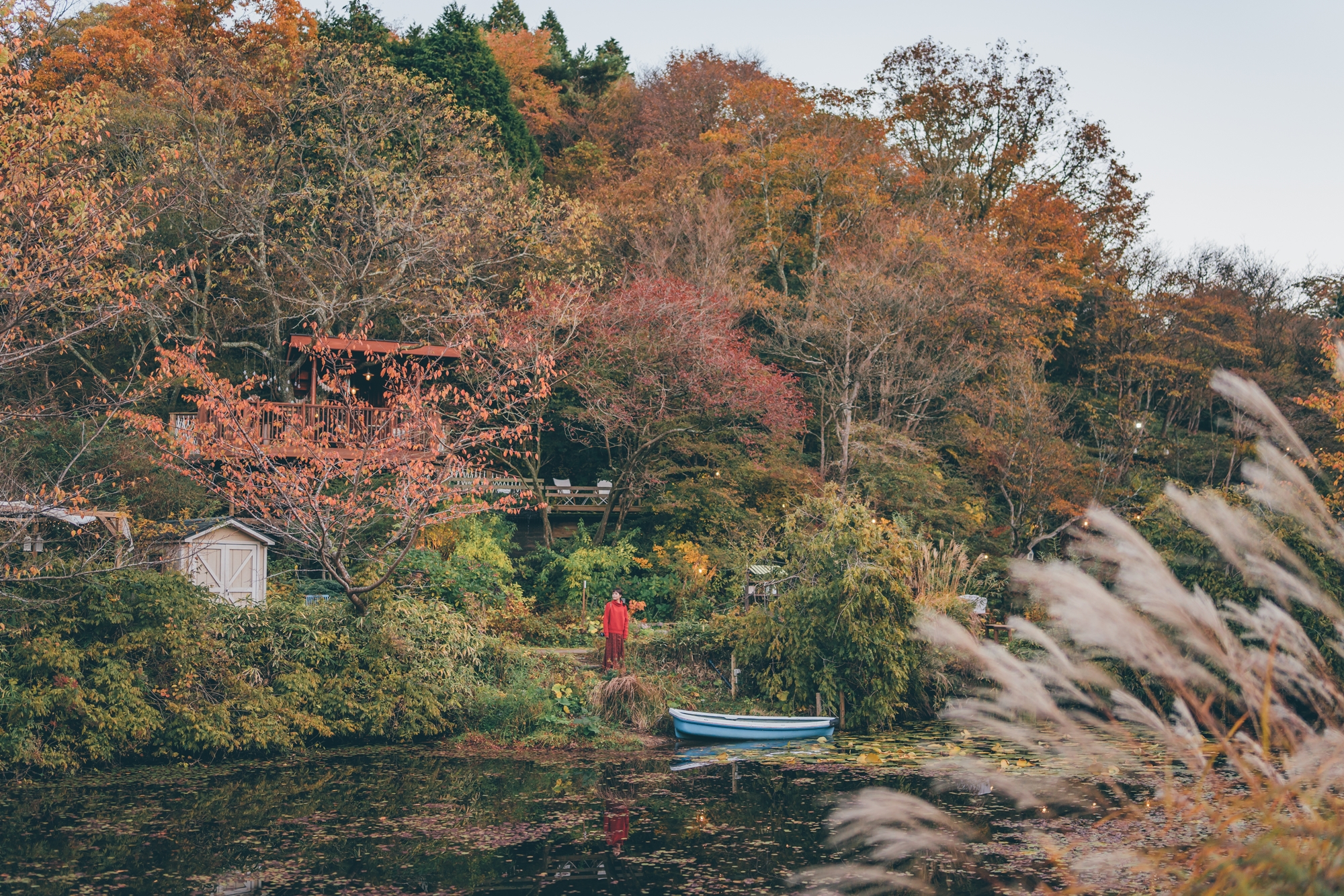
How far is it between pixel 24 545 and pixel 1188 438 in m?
30.8

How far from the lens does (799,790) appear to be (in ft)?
46.4

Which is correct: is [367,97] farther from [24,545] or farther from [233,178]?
[24,545]

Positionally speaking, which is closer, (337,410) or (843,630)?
(843,630)

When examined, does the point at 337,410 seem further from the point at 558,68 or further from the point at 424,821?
the point at 558,68

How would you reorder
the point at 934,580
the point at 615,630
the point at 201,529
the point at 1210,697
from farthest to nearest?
the point at 934,580, the point at 201,529, the point at 615,630, the point at 1210,697

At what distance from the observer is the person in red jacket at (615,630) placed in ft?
60.0

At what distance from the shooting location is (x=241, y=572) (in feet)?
63.0

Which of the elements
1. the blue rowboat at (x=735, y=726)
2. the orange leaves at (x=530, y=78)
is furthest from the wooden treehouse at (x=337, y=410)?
the orange leaves at (x=530, y=78)

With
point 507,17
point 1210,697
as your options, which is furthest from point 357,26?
point 1210,697

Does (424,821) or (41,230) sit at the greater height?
(41,230)

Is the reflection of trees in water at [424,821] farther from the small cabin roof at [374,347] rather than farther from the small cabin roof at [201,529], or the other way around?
the small cabin roof at [374,347]

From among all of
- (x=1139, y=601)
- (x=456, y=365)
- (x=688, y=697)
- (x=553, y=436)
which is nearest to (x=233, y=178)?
(x=456, y=365)

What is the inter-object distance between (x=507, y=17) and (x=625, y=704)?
3712cm

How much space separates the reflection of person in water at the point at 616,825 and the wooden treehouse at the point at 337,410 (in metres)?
6.65
